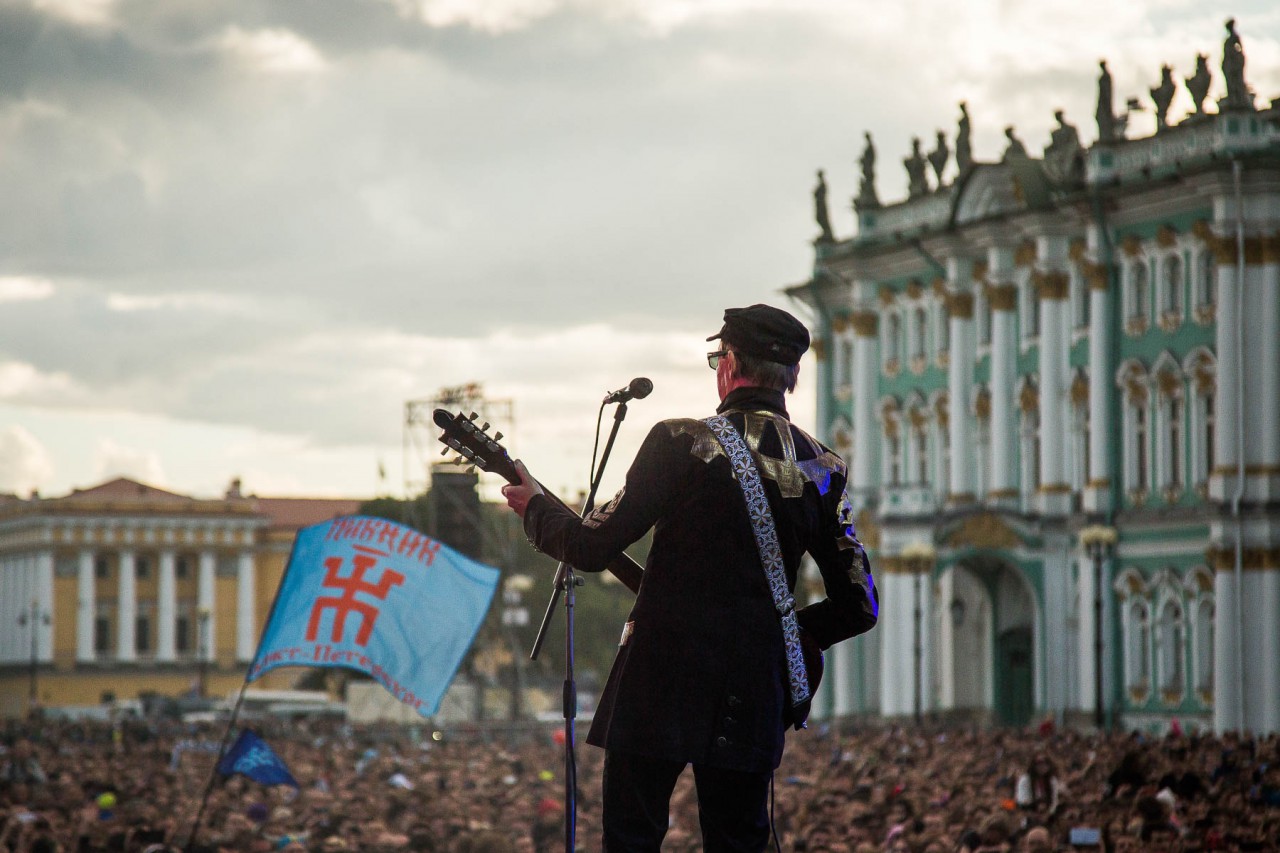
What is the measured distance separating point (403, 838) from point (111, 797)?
20.8 ft

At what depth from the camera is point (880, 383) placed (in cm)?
5619

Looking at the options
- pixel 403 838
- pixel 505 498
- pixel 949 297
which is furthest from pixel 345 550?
pixel 949 297

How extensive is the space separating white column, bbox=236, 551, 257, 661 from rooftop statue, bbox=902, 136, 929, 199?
68.2m

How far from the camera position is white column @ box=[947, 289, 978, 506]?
52.0 metres

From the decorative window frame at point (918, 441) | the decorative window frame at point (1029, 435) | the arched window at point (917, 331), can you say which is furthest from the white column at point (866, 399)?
the decorative window frame at point (1029, 435)

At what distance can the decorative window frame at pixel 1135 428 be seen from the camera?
4678 cm

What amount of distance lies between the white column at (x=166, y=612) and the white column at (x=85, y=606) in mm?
3294

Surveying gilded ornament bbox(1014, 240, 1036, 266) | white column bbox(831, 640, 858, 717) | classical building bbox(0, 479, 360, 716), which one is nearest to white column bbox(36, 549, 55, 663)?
classical building bbox(0, 479, 360, 716)

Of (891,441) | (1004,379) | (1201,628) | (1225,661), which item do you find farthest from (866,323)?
(1225,661)

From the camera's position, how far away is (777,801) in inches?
760

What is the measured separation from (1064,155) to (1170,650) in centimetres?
1102

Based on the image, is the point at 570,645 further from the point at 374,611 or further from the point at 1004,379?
the point at 1004,379

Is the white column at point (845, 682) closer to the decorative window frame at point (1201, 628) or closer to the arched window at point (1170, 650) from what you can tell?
the arched window at point (1170, 650)

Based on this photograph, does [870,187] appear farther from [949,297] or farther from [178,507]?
[178,507]
